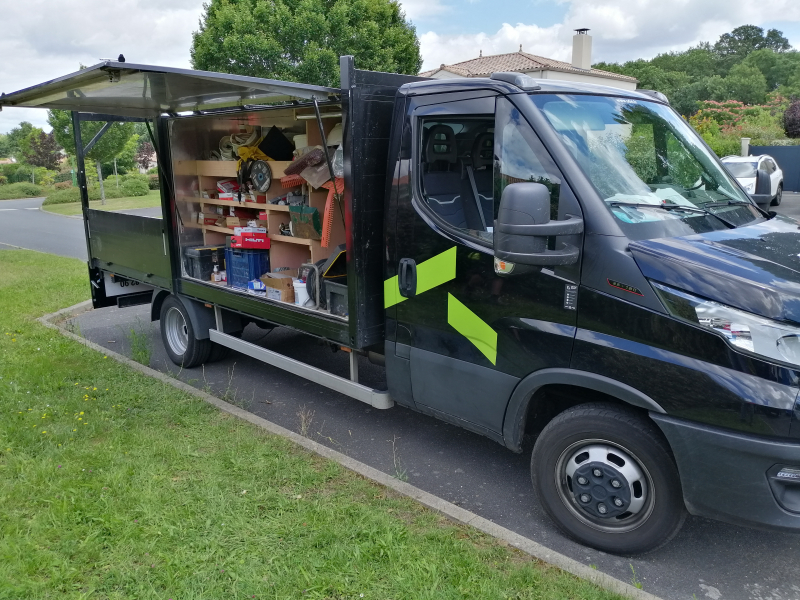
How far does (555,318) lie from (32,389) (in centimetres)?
462

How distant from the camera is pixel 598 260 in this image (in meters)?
3.12

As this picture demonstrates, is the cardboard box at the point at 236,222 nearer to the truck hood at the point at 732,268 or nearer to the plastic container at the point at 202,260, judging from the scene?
the plastic container at the point at 202,260

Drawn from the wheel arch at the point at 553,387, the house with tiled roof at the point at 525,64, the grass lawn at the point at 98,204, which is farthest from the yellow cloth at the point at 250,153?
the house with tiled roof at the point at 525,64

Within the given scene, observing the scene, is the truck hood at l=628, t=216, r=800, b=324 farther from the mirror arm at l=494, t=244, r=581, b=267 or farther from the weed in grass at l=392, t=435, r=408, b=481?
the weed in grass at l=392, t=435, r=408, b=481

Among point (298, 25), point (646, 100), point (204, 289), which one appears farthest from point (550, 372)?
point (298, 25)

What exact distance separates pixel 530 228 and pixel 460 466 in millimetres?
2102

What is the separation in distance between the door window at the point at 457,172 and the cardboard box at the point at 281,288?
189 cm

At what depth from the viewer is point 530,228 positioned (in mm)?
3021

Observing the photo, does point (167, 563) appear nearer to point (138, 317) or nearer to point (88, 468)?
point (88, 468)

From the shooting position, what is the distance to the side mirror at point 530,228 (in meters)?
3.03

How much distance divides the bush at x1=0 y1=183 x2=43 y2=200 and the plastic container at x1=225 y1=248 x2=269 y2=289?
1876 inches

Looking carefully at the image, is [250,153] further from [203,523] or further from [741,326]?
[741,326]

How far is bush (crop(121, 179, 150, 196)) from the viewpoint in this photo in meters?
34.3

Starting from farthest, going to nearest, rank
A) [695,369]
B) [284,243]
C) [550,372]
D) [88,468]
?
1. [284,243]
2. [88,468]
3. [550,372]
4. [695,369]
